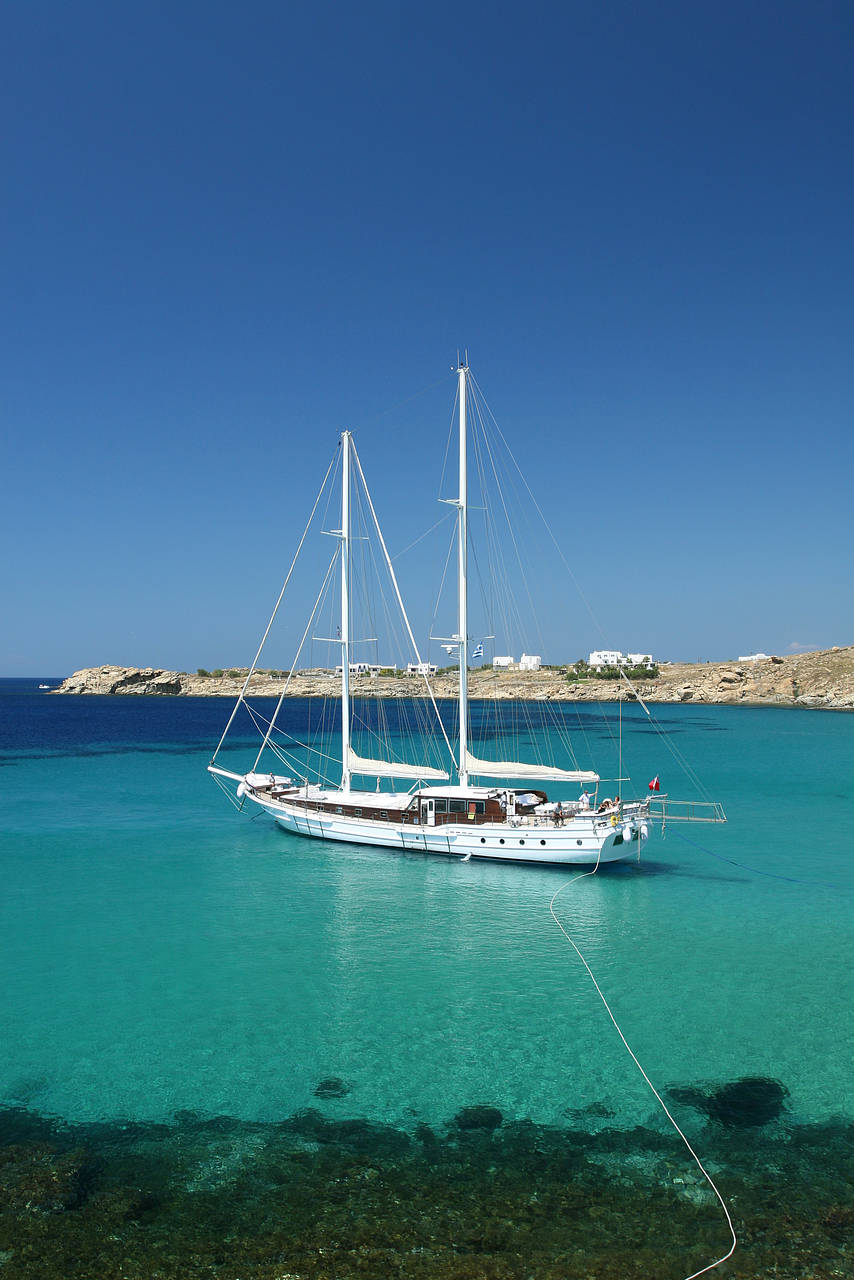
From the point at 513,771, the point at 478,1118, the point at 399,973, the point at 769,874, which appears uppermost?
the point at 513,771

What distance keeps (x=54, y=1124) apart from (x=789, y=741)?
286 ft

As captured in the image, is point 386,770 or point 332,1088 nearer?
point 332,1088

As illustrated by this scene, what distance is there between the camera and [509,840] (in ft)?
111

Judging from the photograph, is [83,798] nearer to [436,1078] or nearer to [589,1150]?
[436,1078]

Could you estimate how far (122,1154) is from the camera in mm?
13984

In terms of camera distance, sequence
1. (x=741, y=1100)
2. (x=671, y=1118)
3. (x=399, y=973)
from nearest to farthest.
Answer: (x=671, y=1118) → (x=741, y=1100) → (x=399, y=973)

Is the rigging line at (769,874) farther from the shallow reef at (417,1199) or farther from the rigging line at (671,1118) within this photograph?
the shallow reef at (417,1199)

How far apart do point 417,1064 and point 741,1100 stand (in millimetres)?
6496

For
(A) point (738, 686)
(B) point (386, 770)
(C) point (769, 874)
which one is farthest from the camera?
(A) point (738, 686)

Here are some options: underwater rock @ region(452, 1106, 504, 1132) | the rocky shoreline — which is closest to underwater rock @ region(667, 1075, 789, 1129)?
underwater rock @ region(452, 1106, 504, 1132)

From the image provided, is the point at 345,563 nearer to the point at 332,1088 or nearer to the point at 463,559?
the point at 463,559

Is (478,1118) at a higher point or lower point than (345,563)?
lower

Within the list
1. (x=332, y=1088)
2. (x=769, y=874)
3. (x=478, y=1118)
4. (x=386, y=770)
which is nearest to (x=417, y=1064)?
(x=332, y=1088)

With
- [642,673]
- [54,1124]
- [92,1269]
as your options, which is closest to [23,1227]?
[92,1269]
